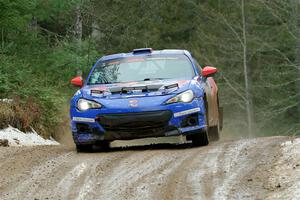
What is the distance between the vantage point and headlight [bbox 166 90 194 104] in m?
11.2

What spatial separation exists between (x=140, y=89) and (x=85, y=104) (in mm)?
837

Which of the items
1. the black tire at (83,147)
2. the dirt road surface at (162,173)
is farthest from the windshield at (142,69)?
the dirt road surface at (162,173)

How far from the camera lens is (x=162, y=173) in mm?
8805

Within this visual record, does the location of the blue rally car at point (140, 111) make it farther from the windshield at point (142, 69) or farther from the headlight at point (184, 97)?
the windshield at point (142, 69)

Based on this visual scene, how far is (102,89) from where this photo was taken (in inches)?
455

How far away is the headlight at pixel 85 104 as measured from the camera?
11305 millimetres

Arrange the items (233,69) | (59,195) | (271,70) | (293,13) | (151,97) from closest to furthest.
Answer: (59,195)
(151,97)
(293,13)
(271,70)
(233,69)

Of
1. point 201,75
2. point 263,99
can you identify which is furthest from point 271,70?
point 201,75

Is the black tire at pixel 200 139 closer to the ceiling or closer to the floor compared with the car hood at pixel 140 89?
closer to the floor

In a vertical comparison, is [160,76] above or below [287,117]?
above

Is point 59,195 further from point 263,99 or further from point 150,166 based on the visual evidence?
point 263,99

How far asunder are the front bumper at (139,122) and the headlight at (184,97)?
0.06m

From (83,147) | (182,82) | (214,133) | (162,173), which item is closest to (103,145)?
(83,147)

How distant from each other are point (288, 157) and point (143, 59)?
168 inches
